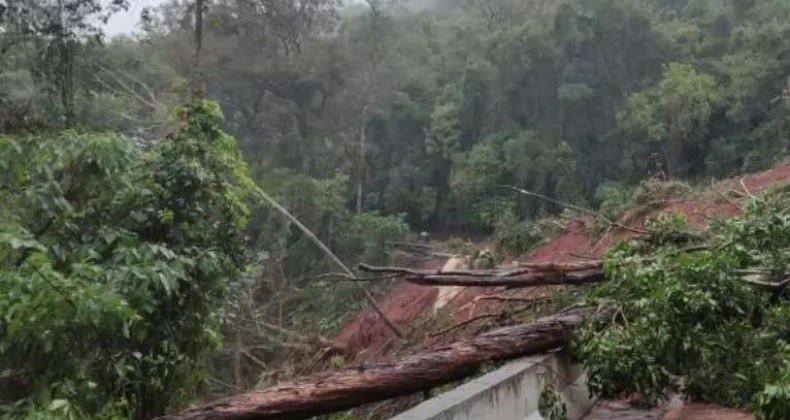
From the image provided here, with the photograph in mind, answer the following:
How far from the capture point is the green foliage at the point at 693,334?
4.80 meters

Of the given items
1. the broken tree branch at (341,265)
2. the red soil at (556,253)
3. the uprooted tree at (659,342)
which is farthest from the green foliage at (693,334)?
the broken tree branch at (341,265)

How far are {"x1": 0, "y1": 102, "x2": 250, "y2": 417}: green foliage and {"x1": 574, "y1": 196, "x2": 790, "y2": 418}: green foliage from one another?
287 centimetres

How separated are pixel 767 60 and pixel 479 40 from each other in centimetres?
1199

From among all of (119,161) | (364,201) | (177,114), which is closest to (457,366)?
(119,161)

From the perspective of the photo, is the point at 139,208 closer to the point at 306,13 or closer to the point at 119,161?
the point at 119,161

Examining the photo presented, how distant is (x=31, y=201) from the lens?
5.30m

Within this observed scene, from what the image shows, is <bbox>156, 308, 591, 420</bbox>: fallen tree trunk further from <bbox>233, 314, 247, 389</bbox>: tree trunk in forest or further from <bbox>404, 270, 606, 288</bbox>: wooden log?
<bbox>233, 314, 247, 389</bbox>: tree trunk in forest

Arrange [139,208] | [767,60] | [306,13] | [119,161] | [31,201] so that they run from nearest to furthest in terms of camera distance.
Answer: [31,201] → [119,161] → [139,208] → [767,60] → [306,13]

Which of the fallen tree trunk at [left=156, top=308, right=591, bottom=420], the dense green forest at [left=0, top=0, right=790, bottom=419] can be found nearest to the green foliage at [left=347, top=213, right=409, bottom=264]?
the dense green forest at [left=0, top=0, right=790, bottom=419]

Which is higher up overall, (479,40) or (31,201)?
(479,40)

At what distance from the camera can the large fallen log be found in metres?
6.75

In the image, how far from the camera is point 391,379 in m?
4.53

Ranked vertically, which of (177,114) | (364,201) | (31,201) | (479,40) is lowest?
(364,201)

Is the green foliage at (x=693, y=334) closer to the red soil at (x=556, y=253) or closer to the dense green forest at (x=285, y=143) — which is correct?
the dense green forest at (x=285, y=143)
